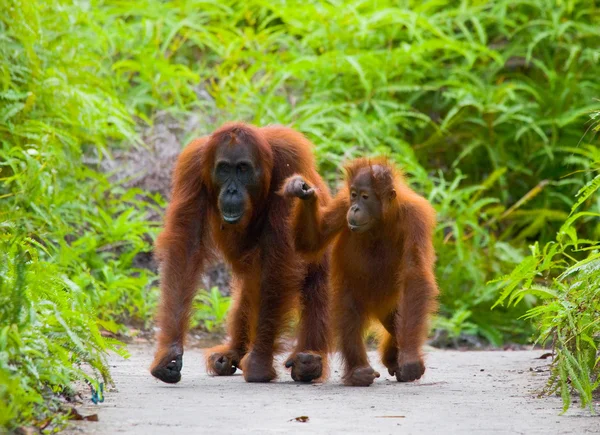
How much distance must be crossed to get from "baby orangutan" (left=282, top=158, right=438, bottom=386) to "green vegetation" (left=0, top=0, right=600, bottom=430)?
5.04 ft

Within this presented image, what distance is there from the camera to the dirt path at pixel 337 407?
3408 mm

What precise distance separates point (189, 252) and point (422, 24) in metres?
5.72

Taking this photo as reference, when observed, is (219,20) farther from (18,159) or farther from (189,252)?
(189,252)

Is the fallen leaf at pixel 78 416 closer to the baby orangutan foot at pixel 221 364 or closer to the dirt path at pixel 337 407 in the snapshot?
the dirt path at pixel 337 407

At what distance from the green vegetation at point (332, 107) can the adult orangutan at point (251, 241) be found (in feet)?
4.71

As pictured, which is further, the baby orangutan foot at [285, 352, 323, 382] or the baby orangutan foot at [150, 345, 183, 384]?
the baby orangutan foot at [285, 352, 323, 382]

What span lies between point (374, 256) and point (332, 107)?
4.28m

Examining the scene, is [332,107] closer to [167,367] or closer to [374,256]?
[374,256]

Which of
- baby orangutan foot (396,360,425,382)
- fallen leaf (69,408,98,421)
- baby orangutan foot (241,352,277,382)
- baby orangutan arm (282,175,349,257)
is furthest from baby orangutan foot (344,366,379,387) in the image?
fallen leaf (69,408,98,421)

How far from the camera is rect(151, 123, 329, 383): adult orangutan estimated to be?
5051 mm

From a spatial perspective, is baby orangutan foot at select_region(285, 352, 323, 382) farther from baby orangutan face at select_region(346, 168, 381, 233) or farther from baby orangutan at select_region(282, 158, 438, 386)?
baby orangutan face at select_region(346, 168, 381, 233)

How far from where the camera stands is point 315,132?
8938 mm

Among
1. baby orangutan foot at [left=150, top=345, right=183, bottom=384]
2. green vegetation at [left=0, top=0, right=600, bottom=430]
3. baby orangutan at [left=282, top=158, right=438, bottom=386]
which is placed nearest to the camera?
baby orangutan foot at [left=150, top=345, right=183, bottom=384]

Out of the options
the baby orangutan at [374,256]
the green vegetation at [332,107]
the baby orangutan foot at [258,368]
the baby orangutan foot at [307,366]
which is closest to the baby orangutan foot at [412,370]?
the baby orangutan at [374,256]
